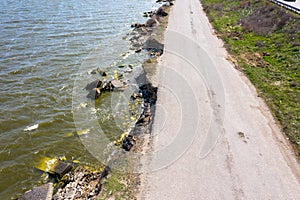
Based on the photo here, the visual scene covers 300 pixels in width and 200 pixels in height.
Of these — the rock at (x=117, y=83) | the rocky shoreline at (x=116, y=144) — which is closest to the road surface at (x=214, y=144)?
the rocky shoreline at (x=116, y=144)

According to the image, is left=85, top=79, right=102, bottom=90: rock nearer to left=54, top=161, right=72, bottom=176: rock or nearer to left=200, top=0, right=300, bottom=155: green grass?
left=54, top=161, right=72, bottom=176: rock

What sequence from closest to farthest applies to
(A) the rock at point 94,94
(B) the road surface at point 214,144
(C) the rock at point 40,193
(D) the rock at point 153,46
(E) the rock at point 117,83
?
(B) the road surface at point 214,144 < (C) the rock at point 40,193 < (A) the rock at point 94,94 < (E) the rock at point 117,83 < (D) the rock at point 153,46

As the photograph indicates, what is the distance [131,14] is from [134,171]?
36.6 metres

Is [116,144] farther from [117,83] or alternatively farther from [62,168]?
[117,83]

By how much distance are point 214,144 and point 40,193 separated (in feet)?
28.7

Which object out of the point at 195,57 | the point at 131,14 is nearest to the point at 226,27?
the point at 195,57

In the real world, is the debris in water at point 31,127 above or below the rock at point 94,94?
below

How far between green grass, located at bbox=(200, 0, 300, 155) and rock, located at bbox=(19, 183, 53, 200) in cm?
1248

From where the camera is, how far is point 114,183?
10.5 metres

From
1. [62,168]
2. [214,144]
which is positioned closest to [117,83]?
[62,168]

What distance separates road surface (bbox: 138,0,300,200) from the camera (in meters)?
10.3

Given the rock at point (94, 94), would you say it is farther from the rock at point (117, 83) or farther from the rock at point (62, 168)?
the rock at point (62, 168)

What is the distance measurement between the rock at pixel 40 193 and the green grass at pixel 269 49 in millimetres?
12479

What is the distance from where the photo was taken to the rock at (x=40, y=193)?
10.4 meters
